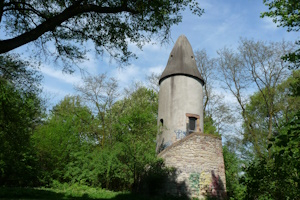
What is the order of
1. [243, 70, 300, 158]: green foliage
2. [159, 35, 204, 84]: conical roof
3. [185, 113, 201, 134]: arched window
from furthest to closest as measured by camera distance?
[243, 70, 300, 158]: green foliage < [159, 35, 204, 84]: conical roof < [185, 113, 201, 134]: arched window

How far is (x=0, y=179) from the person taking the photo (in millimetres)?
16328

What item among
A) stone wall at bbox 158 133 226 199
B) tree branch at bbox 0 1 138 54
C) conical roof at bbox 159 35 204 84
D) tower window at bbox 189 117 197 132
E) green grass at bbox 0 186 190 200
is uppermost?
conical roof at bbox 159 35 204 84

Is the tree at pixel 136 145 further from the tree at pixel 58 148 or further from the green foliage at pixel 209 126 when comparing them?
the green foliage at pixel 209 126

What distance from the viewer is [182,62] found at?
59.5 ft

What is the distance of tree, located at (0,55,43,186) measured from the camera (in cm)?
925

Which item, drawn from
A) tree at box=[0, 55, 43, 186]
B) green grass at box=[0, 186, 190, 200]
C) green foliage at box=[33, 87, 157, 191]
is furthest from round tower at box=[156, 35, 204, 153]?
tree at box=[0, 55, 43, 186]

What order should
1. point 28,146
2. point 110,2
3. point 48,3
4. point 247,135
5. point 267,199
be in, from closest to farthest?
point 267,199 < point 110,2 < point 48,3 < point 28,146 < point 247,135

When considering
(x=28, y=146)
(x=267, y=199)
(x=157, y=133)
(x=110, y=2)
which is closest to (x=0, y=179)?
(x=28, y=146)

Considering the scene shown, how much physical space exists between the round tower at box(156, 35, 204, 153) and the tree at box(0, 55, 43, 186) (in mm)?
7639

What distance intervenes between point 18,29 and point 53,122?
997cm

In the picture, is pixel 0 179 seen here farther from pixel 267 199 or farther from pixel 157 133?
pixel 267 199

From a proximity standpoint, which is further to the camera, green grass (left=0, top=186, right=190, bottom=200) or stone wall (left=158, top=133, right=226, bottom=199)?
stone wall (left=158, top=133, right=226, bottom=199)

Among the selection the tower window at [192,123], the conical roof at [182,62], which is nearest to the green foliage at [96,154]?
the tower window at [192,123]

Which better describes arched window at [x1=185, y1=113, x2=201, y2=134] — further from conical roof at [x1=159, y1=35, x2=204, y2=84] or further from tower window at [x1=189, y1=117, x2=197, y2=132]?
conical roof at [x1=159, y1=35, x2=204, y2=84]
